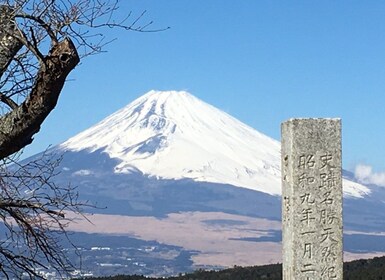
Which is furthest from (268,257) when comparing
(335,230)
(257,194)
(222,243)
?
(257,194)

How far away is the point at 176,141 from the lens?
156500mm

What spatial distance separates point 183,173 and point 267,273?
142 m

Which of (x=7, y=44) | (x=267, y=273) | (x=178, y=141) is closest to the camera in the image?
(x=7, y=44)

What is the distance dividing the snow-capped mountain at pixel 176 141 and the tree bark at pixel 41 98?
14160 cm

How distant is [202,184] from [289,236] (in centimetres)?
14830

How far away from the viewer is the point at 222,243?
96.1 metres

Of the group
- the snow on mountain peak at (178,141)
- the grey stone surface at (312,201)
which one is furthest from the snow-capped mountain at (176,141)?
the grey stone surface at (312,201)

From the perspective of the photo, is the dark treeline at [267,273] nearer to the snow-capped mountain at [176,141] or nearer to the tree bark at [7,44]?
the tree bark at [7,44]

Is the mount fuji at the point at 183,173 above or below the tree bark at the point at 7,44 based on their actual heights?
above

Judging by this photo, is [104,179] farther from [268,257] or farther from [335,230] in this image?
[335,230]

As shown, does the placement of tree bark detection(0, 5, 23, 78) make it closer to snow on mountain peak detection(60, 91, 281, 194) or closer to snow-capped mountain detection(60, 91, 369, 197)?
snow on mountain peak detection(60, 91, 281, 194)

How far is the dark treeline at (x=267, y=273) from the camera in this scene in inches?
627

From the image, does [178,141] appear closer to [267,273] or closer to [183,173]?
[183,173]

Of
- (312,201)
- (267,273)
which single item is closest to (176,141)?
(267,273)
